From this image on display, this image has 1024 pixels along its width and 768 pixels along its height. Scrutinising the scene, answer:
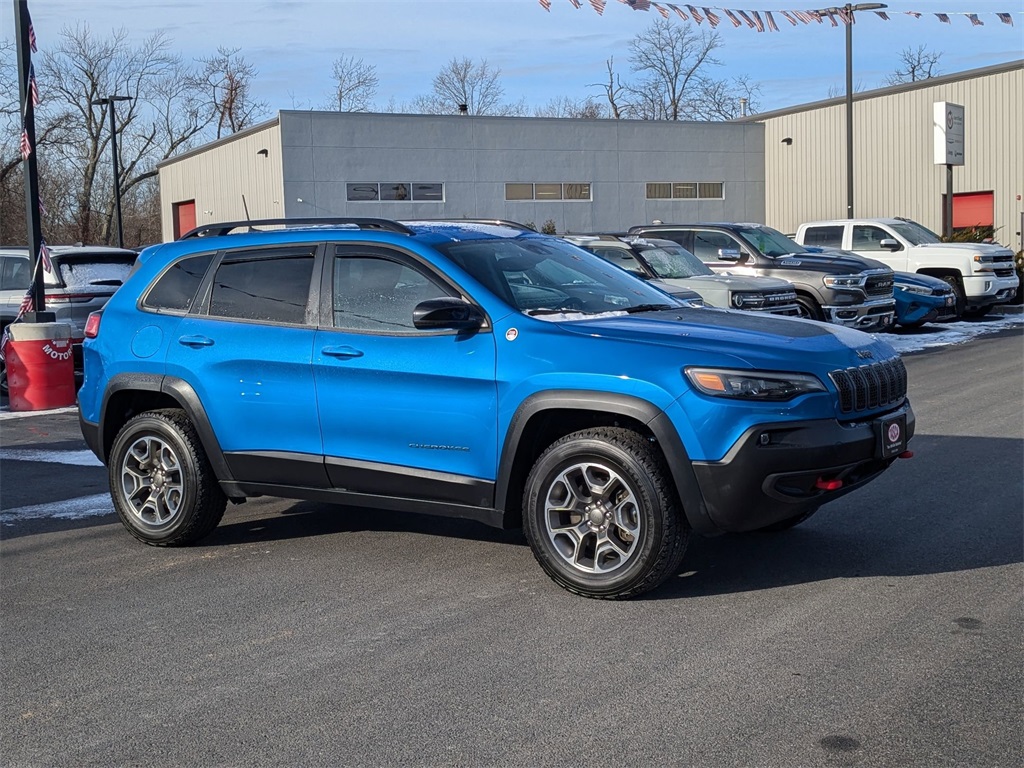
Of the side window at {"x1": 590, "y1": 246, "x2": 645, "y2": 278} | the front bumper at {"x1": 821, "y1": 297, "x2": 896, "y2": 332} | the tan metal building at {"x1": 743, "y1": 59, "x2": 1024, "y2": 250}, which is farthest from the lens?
the tan metal building at {"x1": 743, "y1": 59, "x2": 1024, "y2": 250}

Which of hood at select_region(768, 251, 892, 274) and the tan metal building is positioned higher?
the tan metal building

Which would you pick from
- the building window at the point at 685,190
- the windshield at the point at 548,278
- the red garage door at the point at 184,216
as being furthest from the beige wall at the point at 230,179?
the windshield at the point at 548,278

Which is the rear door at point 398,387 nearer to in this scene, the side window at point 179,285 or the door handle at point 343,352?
the door handle at point 343,352

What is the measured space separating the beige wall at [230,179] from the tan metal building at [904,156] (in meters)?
18.3

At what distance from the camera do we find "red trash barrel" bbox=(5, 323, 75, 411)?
42.5 ft

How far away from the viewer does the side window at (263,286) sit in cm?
634

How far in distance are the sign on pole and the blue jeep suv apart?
22.9 m

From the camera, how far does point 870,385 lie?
5.47 meters

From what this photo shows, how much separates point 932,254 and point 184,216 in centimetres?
3222

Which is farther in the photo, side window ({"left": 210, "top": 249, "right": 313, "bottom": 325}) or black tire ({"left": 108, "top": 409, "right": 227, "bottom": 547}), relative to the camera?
black tire ({"left": 108, "top": 409, "right": 227, "bottom": 547})

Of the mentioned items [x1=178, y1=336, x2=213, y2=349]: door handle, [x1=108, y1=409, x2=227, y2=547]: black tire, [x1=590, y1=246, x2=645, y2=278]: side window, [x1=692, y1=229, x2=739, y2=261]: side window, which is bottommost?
[x1=108, y1=409, x2=227, y2=547]: black tire

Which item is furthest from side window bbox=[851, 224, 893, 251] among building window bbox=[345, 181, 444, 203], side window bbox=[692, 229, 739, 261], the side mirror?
the side mirror

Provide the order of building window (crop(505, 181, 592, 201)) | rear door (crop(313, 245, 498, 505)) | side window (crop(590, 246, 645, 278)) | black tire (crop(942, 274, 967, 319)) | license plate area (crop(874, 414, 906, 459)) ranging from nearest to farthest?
license plate area (crop(874, 414, 906, 459)), rear door (crop(313, 245, 498, 505)), side window (crop(590, 246, 645, 278)), black tire (crop(942, 274, 967, 319)), building window (crop(505, 181, 592, 201))

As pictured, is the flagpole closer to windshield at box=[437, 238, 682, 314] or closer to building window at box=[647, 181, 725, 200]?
windshield at box=[437, 238, 682, 314]
